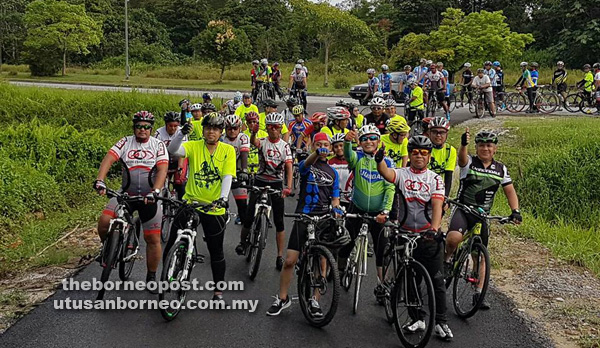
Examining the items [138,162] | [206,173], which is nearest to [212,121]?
[206,173]

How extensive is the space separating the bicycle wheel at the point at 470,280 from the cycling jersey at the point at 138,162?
3732 millimetres

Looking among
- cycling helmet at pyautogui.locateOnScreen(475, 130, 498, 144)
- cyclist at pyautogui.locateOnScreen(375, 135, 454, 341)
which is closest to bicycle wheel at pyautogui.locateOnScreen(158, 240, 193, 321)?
cyclist at pyautogui.locateOnScreen(375, 135, 454, 341)

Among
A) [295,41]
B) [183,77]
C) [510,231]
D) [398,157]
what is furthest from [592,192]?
[295,41]

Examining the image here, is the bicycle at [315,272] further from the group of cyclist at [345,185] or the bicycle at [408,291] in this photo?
the bicycle at [408,291]

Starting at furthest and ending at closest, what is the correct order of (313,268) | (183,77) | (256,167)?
(183,77) → (256,167) → (313,268)

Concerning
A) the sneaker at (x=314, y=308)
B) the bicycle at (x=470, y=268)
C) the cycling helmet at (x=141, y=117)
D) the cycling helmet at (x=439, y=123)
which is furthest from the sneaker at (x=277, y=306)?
the cycling helmet at (x=439, y=123)

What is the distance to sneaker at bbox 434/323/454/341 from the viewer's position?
19.9 feet

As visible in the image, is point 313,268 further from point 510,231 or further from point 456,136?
point 456,136

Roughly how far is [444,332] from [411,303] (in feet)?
1.51

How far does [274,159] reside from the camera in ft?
27.3

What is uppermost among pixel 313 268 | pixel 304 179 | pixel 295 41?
pixel 295 41

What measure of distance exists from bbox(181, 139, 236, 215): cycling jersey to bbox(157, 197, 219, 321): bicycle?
0.57ft

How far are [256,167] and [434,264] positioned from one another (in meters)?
4.21

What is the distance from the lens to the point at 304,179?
22.6ft
